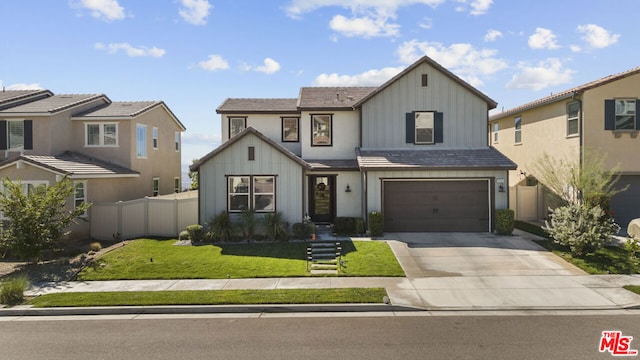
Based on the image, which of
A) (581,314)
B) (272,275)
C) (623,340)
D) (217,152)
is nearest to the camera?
(623,340)

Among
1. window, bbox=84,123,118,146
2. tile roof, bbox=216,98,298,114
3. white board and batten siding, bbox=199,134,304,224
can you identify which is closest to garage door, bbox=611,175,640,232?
white board and batten siding, bbox=199,134,304,224

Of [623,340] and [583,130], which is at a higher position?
[583,130]

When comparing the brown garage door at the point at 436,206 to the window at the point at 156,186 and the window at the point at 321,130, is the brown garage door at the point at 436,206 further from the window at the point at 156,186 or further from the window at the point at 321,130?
the window at the point at 156,186

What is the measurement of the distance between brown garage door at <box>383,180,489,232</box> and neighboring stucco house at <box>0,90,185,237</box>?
550 inches

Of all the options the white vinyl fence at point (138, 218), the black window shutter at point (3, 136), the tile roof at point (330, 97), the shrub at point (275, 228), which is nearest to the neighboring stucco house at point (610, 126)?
the tile roof at point (330, 97)

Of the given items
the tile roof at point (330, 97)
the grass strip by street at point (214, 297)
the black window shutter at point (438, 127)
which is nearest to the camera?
the grass strip by street at point (214, 297)

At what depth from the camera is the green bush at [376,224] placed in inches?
674

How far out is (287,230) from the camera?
664 inches

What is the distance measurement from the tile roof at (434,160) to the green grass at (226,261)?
13.2 feet

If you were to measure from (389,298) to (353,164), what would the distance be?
10.3m

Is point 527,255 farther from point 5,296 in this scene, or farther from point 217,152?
point 5,296

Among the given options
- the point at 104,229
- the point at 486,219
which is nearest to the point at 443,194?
the point at 486,219

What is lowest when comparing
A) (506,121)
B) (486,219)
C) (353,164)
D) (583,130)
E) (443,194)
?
(486,219)

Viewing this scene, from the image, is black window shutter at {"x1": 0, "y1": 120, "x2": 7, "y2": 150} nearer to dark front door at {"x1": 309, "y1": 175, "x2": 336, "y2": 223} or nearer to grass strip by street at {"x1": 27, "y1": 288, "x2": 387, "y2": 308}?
grass strip by street at {"x1": 27, "y1": 288, "x2": 387, "y2": 308}
